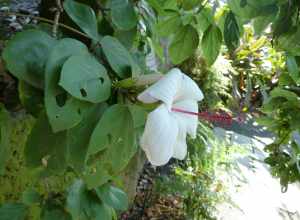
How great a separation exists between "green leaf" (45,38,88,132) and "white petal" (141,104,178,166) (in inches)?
3.6

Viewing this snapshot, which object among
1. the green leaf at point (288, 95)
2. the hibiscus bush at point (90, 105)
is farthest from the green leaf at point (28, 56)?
the green leaf at point (288, 95)

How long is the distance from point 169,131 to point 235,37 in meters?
0.49

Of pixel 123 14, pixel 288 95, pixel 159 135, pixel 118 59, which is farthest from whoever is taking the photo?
pixel 288 95

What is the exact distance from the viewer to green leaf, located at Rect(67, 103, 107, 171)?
495mm

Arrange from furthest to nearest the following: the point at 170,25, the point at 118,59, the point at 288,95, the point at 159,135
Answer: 1. the point at 288,95
2. the point at 170,25
3. the point at 118,59
4. the point at 159,135

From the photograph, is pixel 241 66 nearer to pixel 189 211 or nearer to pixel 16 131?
pixel 189 211

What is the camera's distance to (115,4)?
66cm

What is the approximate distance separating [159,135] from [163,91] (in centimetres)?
5

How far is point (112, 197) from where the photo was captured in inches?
29.4

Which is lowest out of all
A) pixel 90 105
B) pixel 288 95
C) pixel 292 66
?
pixel 288 95

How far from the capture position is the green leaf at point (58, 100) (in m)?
0.45

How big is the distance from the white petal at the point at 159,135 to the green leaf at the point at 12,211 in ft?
1.18

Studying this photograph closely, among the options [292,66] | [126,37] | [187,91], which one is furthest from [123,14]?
[292,66]

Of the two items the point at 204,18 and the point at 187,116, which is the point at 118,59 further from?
the point at 204,18
